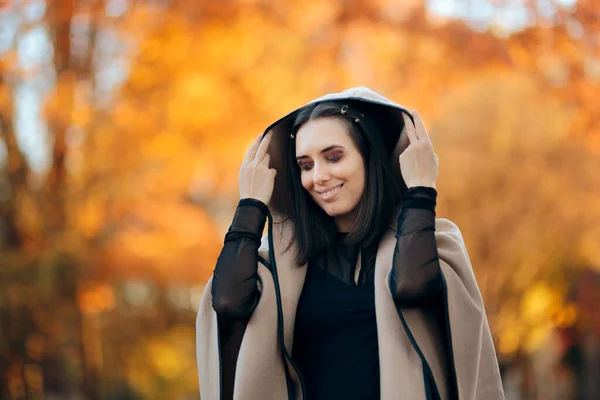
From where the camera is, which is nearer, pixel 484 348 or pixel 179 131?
pixel 484 348

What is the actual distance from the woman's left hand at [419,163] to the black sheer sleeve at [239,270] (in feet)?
1.48

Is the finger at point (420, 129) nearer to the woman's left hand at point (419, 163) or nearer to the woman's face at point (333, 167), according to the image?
the woman's left hand at point (419, 163)

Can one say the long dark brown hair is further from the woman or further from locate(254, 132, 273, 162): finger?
locate(254, 132, 273, 162): finger

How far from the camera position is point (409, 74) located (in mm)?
7871

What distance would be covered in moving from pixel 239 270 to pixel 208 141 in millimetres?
4897

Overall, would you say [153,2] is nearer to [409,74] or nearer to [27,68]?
[27,68]

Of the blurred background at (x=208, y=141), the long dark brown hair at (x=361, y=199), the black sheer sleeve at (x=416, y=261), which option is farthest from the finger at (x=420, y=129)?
the blurred background at (x=208, y=141)

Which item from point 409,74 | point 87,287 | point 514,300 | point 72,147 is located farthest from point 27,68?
point 514,300

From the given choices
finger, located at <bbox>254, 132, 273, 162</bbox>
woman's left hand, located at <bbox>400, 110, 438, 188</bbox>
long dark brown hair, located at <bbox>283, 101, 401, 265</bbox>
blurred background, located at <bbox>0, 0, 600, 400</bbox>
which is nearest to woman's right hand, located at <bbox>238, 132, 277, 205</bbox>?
finger, located at <bbox>254, 132, 273, 162</bbox>

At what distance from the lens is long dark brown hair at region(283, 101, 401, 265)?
89.9 inches

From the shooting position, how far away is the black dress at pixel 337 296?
2.09 metres

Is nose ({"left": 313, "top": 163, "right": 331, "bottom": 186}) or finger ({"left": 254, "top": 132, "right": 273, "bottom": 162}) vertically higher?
finger ({"left": 254, "top": 132, "right": 273, "bottom": 162})

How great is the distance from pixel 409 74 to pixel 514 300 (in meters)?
2.45

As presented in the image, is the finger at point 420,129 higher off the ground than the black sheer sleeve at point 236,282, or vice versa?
the finger at point 420,129
